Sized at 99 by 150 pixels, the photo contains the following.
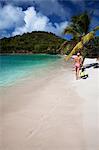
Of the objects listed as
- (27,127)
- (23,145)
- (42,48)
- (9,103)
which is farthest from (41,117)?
(42,48)

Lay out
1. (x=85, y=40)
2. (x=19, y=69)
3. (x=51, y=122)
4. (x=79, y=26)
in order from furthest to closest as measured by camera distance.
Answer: (x=19, y=69), (x=79, y=26), (x=85, y=40), (x=51, y=122)

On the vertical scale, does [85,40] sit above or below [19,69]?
above

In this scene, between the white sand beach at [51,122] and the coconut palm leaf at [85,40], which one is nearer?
the white sand beach at [51,122]

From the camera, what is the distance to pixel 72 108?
15.6 feet

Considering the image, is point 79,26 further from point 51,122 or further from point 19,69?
point 51,122

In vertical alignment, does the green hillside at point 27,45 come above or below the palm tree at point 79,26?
below

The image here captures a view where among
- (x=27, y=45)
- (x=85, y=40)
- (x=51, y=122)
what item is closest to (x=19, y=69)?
(x=85, y=40)

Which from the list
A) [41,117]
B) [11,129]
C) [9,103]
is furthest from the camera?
[9,103]

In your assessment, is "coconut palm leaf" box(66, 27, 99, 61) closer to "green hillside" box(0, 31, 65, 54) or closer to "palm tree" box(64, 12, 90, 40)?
"palm tree" box(64, 12, 90, 40)

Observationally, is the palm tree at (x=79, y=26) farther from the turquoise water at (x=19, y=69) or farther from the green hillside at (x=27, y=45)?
the green hillside at (x=27, y=45)

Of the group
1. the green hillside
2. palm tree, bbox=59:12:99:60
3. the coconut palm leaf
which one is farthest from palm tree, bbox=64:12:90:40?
the green hillside

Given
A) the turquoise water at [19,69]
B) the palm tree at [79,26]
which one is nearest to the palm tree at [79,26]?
the palm tree at [79,26]

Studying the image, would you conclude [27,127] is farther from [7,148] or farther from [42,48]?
[42,48]

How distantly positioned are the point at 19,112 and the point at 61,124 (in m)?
1.14
